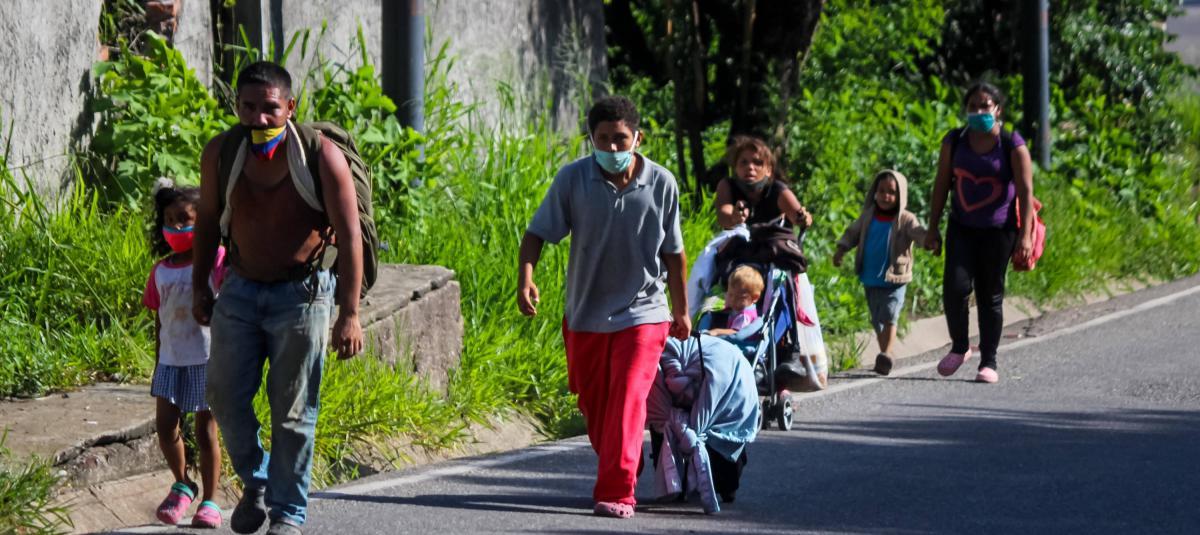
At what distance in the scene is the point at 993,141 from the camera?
35.9 feet

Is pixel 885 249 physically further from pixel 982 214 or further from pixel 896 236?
pixel 982 214

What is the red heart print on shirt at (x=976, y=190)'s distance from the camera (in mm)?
10914

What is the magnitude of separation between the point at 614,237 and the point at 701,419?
2.66 feet

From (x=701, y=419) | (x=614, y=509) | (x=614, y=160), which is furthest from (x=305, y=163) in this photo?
(x=701, y=419)

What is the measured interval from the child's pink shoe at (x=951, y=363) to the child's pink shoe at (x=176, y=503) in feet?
18.1

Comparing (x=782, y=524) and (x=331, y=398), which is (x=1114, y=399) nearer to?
(x=782, y=524)

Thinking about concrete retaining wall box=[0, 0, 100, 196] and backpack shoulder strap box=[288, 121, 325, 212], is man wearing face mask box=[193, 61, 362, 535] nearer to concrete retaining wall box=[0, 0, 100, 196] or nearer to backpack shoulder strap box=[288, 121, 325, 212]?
backpack shoulder strap box=[288, 121, 325, 212]

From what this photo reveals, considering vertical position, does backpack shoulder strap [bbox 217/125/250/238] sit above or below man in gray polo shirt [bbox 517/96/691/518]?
above

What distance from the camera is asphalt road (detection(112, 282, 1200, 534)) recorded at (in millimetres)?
7270

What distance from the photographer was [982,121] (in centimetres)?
1077

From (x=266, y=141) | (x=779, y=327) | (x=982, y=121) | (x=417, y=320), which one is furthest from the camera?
(x=982, y=121)

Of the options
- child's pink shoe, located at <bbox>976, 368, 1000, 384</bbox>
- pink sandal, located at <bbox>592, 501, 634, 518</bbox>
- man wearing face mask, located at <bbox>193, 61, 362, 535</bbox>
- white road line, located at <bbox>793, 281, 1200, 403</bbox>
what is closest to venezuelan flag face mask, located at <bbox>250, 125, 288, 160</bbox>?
man wearing face mask, located at <bbox>193, 61, 362, 535</bbox>

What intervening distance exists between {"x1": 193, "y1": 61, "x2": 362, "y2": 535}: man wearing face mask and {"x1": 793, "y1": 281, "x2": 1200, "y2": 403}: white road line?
448cm

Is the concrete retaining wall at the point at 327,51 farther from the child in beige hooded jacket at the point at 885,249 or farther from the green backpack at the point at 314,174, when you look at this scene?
the green backpack at the point at 314,174
